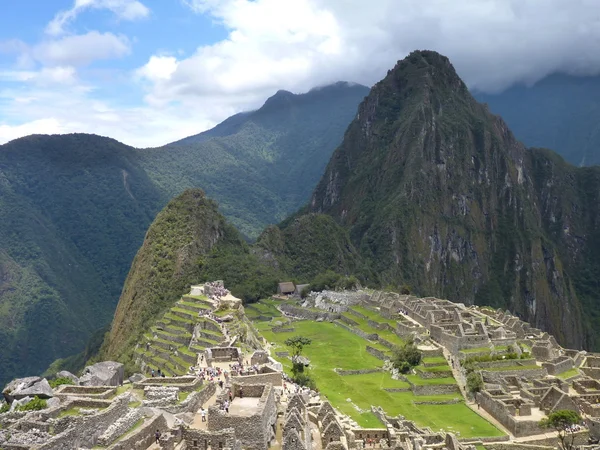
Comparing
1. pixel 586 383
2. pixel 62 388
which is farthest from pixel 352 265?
pixel 62 388

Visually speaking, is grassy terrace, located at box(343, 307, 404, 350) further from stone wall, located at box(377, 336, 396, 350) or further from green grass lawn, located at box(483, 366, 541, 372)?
green grass lawn, located at box(483, 366, 541, 372)

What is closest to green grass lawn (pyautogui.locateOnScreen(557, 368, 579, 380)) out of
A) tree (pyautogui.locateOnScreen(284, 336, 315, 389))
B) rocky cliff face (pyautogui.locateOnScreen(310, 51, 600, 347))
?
tree (pyautogui.locateOnScreen(284, 336, 315, 389))

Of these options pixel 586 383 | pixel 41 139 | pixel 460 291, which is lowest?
pixel 460 291

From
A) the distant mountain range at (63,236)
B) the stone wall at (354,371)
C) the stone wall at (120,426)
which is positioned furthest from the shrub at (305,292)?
the stone wall at (120,426)

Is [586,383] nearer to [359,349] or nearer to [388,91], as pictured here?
[359,349]

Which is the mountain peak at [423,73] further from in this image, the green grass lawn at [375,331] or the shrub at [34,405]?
the shrub at [34,405]

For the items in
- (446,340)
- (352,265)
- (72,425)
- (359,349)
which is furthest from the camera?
(352,265)

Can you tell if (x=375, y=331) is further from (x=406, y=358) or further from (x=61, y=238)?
(x=61, y=238)
